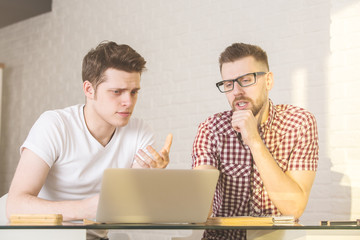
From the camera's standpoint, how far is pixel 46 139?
174 cm

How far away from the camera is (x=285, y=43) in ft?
9.34

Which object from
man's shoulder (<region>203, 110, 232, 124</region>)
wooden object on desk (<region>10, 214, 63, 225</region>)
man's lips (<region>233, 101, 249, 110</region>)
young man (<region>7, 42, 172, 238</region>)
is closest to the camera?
wooden object on desk (<region>10, 214, 63, 225</region>)

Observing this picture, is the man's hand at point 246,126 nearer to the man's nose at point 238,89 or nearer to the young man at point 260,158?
the young man at point 260,158

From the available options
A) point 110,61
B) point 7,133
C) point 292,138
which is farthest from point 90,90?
point 7,133

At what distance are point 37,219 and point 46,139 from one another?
70 centimetres

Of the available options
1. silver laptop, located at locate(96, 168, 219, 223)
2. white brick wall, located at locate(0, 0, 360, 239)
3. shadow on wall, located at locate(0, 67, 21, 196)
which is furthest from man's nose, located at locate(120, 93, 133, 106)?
shadow on wall, located at locate(0, 67, 21, 196)

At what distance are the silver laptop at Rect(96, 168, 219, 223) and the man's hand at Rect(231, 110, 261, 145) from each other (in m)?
0.66

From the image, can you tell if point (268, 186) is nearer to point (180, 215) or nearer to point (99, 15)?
point (180, 215)

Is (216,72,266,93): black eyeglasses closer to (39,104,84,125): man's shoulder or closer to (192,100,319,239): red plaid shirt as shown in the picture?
(192,100,319,239): red plaid shirt

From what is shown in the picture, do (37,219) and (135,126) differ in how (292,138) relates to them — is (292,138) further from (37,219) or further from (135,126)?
(37,219)

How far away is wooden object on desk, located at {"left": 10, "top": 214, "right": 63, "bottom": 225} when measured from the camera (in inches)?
41.4

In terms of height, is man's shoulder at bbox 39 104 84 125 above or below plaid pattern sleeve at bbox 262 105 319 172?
above

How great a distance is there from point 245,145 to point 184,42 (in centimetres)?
160

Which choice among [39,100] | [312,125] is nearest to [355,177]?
[312,125]
